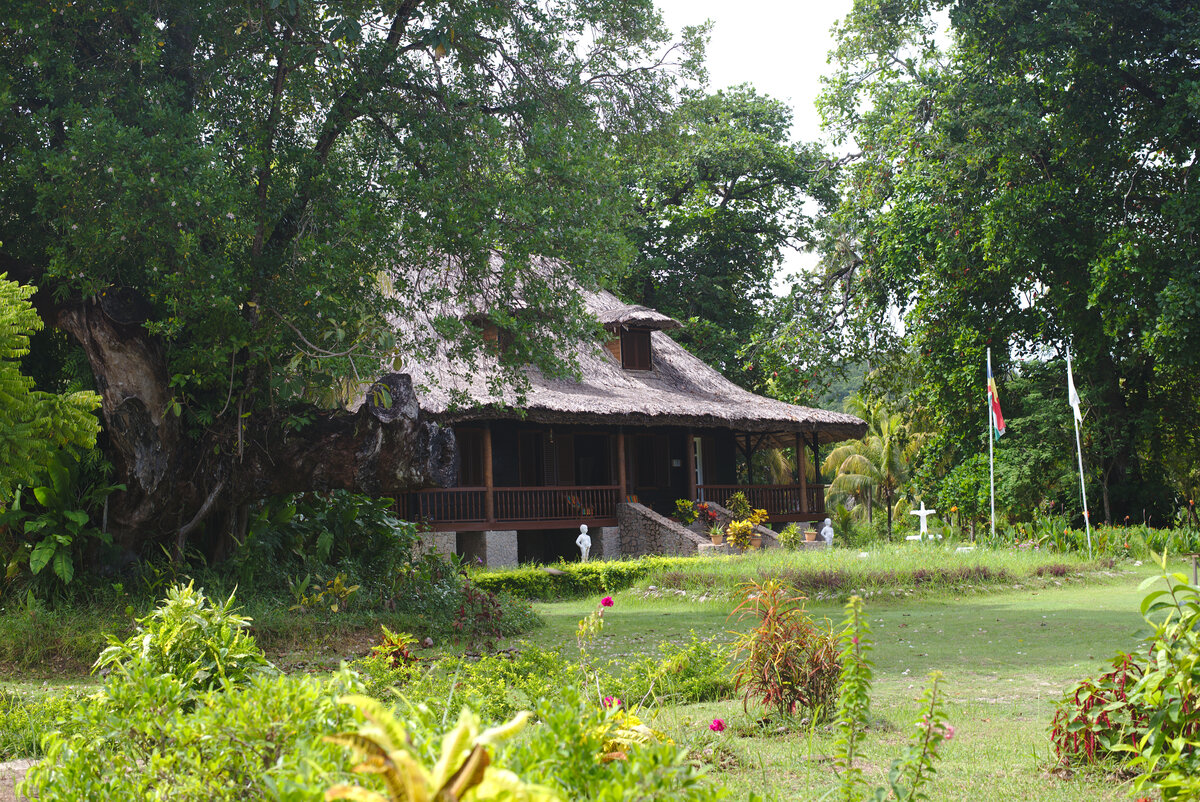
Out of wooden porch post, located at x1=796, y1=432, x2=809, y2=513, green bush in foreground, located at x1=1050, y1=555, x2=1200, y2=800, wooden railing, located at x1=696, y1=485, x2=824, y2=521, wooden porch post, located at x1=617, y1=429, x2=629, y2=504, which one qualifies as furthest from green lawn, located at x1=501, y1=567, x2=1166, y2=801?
wooden porch post, located at x1=796, y1=432, x2=809, y2=513

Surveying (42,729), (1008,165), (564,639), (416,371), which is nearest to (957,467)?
(1008,165)

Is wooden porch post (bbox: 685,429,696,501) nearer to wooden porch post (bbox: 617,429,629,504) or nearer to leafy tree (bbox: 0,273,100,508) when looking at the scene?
wooden porch post (bbox: 617,429,629,504)

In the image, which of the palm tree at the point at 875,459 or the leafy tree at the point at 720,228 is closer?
the leafy tree at the point at 720,228

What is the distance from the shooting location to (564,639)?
10008 mm

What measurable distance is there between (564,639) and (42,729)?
5.67 metres

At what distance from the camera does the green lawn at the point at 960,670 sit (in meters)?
4.32

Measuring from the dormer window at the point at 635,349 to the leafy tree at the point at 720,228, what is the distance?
5.44 metres

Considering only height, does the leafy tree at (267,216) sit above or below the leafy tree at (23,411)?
above

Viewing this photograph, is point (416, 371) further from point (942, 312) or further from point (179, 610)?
point (179, 610)

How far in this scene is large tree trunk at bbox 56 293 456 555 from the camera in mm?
9992

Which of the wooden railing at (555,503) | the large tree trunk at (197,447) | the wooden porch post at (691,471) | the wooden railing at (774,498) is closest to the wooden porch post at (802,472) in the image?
the wooden railing at (774,498)

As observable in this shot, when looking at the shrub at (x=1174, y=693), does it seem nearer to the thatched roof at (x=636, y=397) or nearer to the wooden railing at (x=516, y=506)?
the thatched roof at (x=636, y=397)

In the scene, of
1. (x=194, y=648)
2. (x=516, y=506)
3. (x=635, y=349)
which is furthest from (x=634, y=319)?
(x=194, y=648)

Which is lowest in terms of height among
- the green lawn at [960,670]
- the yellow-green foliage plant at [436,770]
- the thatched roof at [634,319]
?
the green lawn at [960,670]
